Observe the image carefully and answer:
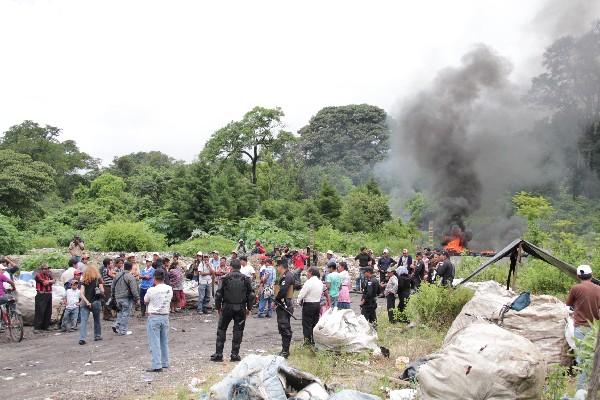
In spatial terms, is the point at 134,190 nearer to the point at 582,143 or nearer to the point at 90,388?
the point at 582,143

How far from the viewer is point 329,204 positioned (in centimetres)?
3484

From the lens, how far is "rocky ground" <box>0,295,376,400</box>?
22.8ft

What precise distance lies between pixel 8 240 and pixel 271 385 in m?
16.7

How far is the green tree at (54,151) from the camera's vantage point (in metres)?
47.1

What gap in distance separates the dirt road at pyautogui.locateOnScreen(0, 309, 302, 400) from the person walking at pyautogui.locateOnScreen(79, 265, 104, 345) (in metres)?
0.22

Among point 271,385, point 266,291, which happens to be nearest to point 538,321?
point 271,385

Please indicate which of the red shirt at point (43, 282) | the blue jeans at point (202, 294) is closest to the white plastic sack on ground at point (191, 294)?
the blue jeans at point (202, 294)

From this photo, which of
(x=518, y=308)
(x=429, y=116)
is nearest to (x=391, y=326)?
(x=518, y=308)

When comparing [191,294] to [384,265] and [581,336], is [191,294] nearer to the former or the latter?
[384,265]

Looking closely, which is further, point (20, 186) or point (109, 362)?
point (20, 186)

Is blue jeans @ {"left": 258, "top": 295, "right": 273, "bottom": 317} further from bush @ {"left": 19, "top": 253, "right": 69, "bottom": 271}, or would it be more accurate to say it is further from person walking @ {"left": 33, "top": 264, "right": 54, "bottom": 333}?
bush @ {"left": 19, "top": 253, "right": 69, "bottom": 271}

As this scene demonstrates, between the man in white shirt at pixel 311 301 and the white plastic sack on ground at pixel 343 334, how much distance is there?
0.39 metres

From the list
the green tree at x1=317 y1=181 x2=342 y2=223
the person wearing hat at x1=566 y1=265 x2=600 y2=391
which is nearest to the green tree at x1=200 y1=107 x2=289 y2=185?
the green tree at x1=317 y1=181 x2=342 y2=223

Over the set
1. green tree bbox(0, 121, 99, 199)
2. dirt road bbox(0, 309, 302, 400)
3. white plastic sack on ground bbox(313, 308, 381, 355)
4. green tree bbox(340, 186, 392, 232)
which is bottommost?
dirt road bbox(0, 309, 302, 400)
